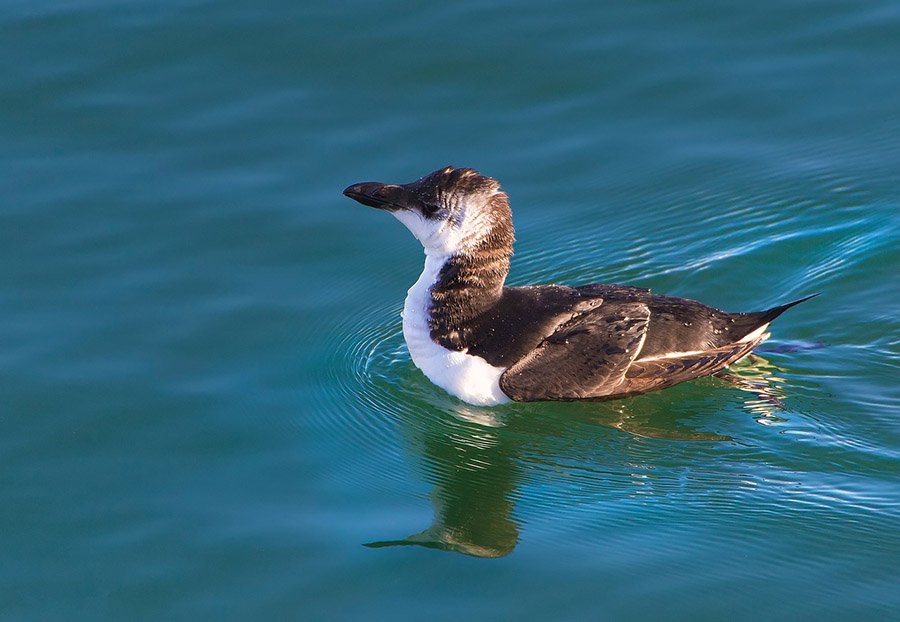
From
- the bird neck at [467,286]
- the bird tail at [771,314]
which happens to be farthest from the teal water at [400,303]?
the bird neck at [467,286]

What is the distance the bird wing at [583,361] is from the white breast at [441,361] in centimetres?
12

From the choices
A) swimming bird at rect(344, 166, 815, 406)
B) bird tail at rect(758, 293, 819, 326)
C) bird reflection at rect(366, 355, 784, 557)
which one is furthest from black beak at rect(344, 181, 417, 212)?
bird tail at rect(758, 293, 819, 326)

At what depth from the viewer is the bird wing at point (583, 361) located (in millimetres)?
8117

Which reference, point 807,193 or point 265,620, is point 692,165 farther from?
point 265,620

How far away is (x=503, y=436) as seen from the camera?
8.09m

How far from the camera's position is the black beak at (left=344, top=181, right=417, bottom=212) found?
834 cm

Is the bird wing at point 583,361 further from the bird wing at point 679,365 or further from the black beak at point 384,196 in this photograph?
the black beak at point 384,196

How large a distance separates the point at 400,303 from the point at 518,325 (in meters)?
1.55

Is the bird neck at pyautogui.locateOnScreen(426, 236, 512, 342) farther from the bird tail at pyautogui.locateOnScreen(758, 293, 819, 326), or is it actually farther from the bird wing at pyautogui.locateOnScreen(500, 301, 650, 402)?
the bird tail at pyautogui.locateOnScreen(758, 293, 819, 326)

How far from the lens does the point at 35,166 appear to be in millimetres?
10547

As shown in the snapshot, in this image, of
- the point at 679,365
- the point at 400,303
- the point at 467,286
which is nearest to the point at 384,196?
the point at 467,286

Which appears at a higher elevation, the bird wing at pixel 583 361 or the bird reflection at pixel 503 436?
the bird wing at pixel 583 361

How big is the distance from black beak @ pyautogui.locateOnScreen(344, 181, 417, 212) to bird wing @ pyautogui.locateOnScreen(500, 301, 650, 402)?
1.23 metres

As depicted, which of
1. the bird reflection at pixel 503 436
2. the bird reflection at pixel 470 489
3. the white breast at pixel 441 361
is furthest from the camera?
the white breast at pixel 441 361
